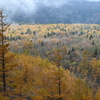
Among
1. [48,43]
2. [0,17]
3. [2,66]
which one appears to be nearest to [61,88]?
[2,66]

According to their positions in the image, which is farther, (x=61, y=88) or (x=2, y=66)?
(x=61, y=88)

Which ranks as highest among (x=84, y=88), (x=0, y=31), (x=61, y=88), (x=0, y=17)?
(x=0, y=17)

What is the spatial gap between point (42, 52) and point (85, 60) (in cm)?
2945

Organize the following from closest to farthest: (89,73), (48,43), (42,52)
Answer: (89,73)
(42,52)
(48,43)

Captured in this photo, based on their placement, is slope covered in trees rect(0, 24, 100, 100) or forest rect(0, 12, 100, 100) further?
slope covered in trees rect(0, 24, 100, 100)

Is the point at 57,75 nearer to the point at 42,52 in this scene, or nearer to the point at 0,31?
the point at 0,31

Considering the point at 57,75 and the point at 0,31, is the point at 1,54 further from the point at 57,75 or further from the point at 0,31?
the point at 57,75

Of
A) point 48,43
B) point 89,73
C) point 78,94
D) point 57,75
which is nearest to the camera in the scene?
point 57,75

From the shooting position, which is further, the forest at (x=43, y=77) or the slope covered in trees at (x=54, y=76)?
the slope covered in trees at (x=54, y=76)

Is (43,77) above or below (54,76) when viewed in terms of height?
below

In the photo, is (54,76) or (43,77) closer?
(54,76)

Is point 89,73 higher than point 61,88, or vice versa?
point 61,88

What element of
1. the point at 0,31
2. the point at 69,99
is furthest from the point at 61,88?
→ the point at 0,31

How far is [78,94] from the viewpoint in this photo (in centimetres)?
1755
